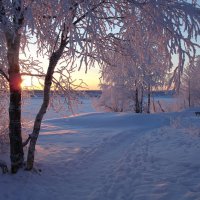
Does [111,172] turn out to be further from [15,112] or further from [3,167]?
[15,112]

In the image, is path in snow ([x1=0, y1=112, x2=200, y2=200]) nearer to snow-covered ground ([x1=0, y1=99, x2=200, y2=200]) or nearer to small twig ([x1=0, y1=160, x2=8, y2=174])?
snow-covered ground ([x1=0, y1=99, x2=200, y2=200])

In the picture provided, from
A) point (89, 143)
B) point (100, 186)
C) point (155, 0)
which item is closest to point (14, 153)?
point (100, 186)

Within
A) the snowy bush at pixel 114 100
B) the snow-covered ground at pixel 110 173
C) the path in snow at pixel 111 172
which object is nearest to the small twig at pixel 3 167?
the snow-covered ground at pixel 110 173

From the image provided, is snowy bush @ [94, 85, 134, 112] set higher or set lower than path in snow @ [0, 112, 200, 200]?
higher

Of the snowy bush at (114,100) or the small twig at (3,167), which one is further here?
the snowy bush at (114,100)

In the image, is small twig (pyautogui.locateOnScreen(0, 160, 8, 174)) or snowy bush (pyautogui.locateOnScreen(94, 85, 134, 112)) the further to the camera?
snowy bush (pyautogui.locateOnScreen(94, 85, 134, 112))

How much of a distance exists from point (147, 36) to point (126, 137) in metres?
9.27

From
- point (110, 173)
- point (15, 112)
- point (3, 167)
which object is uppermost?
point (15, 112)

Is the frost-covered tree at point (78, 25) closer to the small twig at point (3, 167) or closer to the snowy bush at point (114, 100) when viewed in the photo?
the small twig at point (3, 167)

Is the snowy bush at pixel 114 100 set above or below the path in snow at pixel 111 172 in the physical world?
above

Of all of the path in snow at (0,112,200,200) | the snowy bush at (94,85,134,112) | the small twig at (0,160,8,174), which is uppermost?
the snowy bush at (94,85,134,112)

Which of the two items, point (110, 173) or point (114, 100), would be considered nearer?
point (110, 173)

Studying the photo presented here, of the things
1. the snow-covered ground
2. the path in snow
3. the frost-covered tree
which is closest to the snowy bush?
the path in snow

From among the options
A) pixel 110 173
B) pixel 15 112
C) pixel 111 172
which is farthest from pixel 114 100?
pixel 15 112
